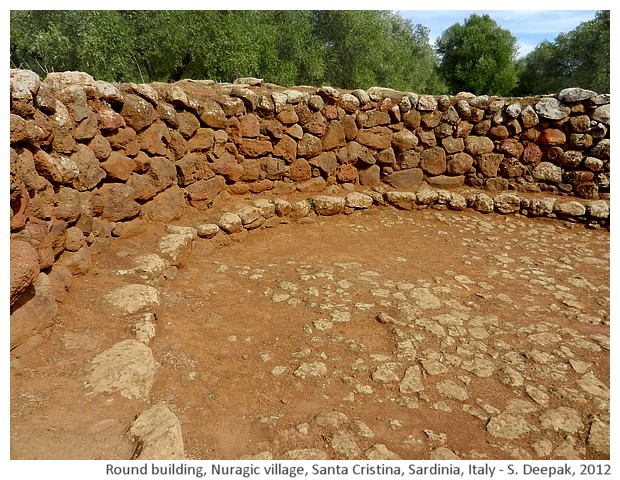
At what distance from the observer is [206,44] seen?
10.9 meters

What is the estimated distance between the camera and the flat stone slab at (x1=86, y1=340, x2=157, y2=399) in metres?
2.17

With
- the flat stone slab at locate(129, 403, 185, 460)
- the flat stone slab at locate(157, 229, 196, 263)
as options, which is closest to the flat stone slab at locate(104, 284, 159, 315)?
the flat stone slab at locate(157, 229, 196, 263)

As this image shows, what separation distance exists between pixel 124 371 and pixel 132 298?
0.85 meters

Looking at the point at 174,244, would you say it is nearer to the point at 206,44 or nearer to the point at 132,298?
the point at 132,298

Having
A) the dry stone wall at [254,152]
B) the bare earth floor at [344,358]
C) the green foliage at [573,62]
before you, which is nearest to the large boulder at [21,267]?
the dry stone wall at [254,152]

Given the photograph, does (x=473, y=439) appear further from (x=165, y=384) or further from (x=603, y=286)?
(x=603, y=286)

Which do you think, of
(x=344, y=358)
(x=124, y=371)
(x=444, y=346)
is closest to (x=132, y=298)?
(x=124, y=371)

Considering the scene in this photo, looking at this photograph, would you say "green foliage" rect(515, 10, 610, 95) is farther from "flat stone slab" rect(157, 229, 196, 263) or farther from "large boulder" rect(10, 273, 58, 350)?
"large boulder" rect(10, 273, 58, 350)

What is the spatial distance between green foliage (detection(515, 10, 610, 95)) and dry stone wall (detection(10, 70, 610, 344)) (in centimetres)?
1526

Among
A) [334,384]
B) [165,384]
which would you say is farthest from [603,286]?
[165,384]

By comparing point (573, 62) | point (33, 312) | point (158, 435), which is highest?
point (573, 62)

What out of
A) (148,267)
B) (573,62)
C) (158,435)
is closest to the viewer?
(158,435)

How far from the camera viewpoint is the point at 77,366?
2.28m

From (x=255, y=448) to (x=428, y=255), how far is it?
3273 millimetres
